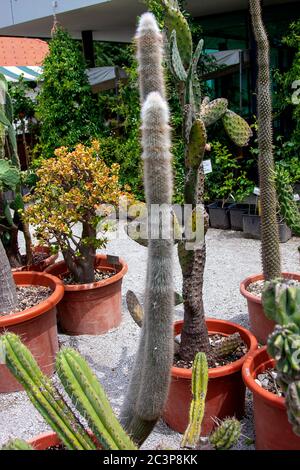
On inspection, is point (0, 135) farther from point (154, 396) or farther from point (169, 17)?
point (154, 396)

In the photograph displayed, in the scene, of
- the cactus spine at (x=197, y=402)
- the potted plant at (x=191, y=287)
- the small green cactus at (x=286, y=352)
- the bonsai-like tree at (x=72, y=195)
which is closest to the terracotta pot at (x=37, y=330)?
the bonsai-like tree at (x=72, y=195)

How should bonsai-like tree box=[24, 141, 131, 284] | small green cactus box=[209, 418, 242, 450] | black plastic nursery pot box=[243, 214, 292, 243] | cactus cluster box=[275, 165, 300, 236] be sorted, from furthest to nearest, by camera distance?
black plastic nursery pot box=[243, 214, 292, 243] → bonsai-like tree box=[24, 141, 131, 284] → cactus cluster box=[275, 165, 300, 236] → small green cactus box=[209, 418, 242, 450]

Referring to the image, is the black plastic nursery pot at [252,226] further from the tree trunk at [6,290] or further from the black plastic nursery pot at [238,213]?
the tree trunk at [6,290]

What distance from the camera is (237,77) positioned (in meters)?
9.02

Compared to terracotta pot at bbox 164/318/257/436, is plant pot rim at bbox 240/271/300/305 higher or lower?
higher

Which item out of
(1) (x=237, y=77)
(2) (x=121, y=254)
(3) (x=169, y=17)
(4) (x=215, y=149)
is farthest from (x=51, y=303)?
(1) (x=237, y=77)

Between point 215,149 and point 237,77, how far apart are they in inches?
109

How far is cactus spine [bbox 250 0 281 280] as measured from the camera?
291 cm

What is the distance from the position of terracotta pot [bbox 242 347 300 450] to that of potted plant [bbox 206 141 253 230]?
14.4 ft

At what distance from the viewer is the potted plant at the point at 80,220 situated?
3.70m

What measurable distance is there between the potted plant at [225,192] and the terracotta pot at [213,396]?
13.3 ft

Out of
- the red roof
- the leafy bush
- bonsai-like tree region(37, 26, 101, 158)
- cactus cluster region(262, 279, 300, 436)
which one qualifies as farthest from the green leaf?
the red roof

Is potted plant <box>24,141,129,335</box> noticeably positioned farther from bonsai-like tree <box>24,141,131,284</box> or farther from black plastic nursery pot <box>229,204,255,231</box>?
black plastic nursery pot <box>229,204,255,231</box>

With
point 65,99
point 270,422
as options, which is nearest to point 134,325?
point 270,422
